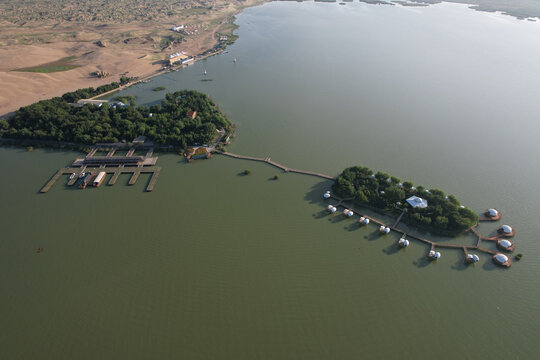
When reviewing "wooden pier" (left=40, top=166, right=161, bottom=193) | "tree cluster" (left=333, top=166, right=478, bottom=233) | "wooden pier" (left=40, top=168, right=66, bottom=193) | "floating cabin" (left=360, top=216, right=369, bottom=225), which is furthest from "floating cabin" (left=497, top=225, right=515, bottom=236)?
"wooden pier" (left=40, top=168, right=66, bottom=193)

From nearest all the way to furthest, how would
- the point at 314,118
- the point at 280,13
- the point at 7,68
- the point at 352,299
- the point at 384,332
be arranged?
1. the point at 384,332
2. the point at 352,299
3. the point at 314,118
4. the point at 7,68
5. the point at 280,13

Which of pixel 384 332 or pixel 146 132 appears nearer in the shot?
pixel 384 332

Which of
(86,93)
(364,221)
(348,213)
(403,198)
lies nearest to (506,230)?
(403,198)

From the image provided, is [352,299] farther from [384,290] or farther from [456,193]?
[456,193]

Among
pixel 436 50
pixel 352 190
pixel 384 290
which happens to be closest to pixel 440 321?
pixel 384 290

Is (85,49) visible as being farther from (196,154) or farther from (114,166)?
(196,154)

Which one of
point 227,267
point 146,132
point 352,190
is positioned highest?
point 146,132
